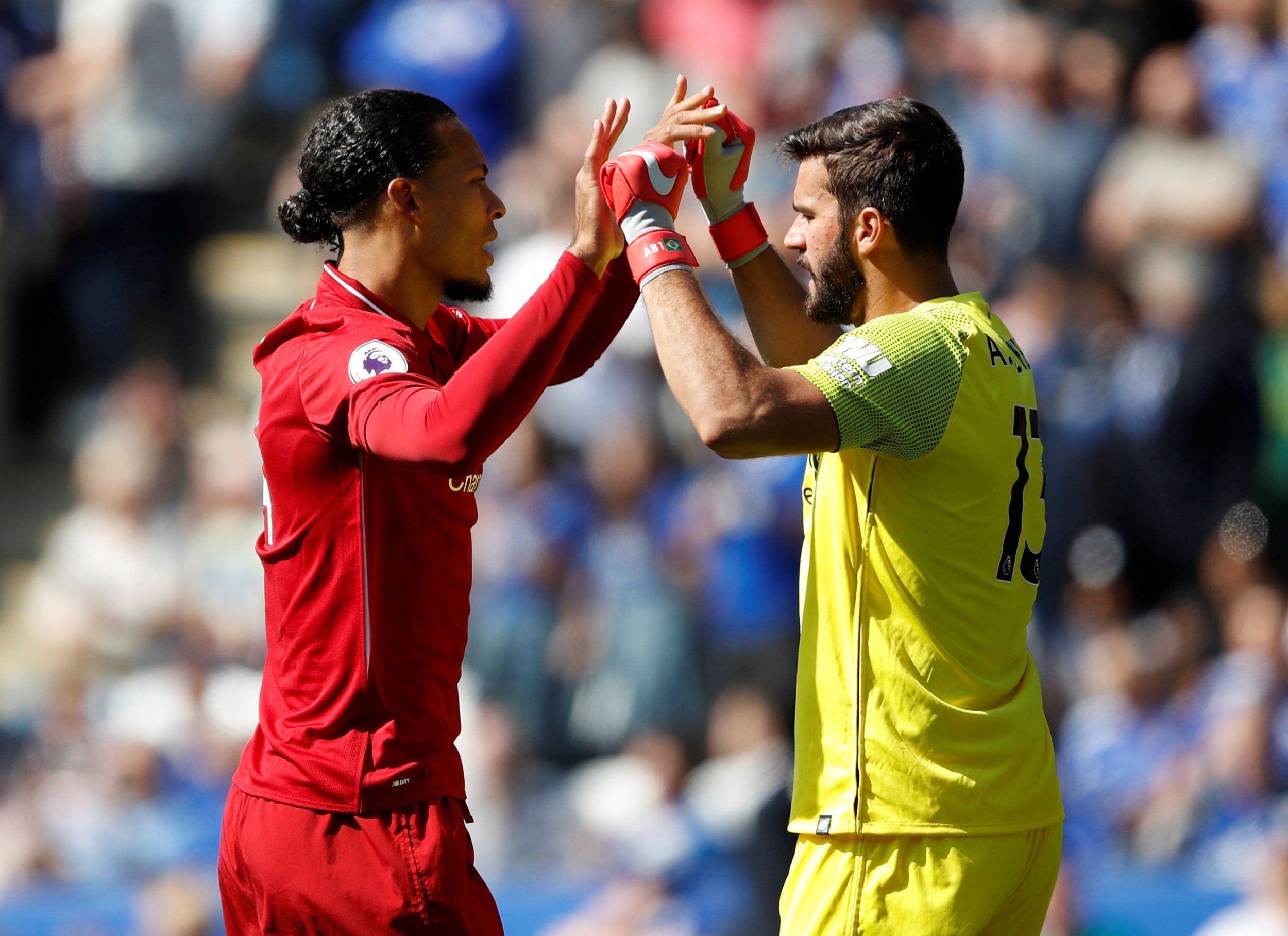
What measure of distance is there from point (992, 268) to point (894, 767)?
445 centimetres

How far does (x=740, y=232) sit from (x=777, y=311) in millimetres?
186

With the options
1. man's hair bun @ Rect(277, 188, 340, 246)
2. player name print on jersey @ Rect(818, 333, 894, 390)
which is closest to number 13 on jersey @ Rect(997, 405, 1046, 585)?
player name print on jersey @ Rect(818, 333, 894, 390)

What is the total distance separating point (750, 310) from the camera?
11.2 ft

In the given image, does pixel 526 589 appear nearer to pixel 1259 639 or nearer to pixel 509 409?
pixel 1259 639

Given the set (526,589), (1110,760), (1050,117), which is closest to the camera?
(1110,760)

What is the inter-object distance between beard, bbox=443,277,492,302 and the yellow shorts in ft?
3.87

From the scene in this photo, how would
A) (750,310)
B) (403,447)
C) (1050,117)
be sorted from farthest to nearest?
(1050,117) < (750,310) < (403,447)

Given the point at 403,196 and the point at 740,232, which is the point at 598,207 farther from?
the point at 740,232

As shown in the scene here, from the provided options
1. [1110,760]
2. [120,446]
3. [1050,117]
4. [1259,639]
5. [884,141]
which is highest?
[1050,117]

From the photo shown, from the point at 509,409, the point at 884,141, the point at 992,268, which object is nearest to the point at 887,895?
the point at 509,409

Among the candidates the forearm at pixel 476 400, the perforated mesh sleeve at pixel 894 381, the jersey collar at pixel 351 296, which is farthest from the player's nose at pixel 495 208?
the perforated mesh sleeve at pixel 894 381

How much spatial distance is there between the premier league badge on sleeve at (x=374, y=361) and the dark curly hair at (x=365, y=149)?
36 cm

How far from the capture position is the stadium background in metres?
6.06

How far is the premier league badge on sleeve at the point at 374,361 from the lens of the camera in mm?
2574
